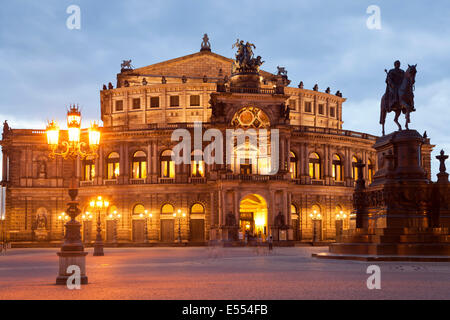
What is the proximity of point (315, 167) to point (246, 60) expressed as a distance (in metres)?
16.8

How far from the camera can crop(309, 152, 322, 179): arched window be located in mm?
79062

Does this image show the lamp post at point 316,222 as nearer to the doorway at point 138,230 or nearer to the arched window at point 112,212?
the doorway at point 138,230

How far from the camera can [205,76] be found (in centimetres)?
8575

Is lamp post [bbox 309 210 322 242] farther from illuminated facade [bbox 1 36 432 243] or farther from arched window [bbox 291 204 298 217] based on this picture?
arched window [bbox 291 204 298 217]

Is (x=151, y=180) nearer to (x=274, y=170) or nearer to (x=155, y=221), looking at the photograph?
(x=155, y=221)

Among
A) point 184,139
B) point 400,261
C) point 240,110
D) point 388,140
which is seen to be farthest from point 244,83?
point 400,261

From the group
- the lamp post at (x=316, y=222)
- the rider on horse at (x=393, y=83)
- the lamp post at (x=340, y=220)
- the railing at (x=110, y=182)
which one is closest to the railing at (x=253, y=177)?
the lamp post at (x=316, y=222)

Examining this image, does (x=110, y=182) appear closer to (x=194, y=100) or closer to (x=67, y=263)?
(x=194, y=100)

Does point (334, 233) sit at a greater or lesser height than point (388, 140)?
lesser

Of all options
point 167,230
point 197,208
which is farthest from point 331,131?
point 167,230

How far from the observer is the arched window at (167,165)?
75938 mm

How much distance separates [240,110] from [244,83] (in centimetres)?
380

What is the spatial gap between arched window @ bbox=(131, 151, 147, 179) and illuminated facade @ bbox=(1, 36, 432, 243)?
0.13 m

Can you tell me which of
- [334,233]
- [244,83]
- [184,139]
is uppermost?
[244,83]
